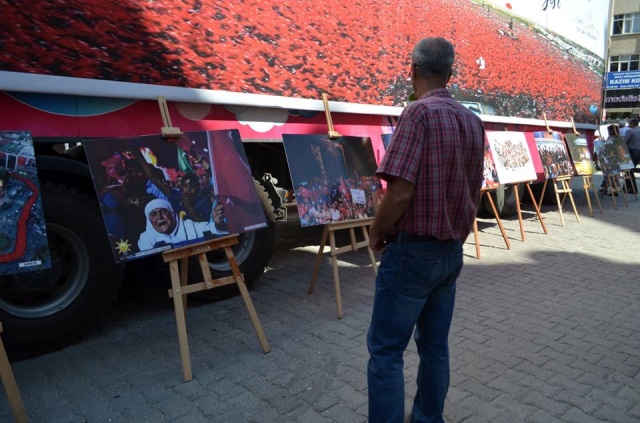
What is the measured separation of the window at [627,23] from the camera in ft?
111

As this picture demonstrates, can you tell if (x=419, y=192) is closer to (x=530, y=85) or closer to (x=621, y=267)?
(x=621, y=267)

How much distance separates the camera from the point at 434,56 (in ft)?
6.49

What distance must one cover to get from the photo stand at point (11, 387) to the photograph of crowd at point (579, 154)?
839 centimetres

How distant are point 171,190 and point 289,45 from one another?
1884 millimetres

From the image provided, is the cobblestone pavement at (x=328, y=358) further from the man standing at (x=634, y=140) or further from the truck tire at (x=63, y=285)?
the man standing at (x=634, y=140)

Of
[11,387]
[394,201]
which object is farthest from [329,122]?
[11,387]

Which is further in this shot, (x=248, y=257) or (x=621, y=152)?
(x=621, y=152)

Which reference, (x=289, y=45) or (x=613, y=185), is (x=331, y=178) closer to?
(x=289, y=45)

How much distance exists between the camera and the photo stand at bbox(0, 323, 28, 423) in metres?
2.28

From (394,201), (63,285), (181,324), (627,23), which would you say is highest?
(627,23)

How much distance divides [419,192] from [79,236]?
236 cm

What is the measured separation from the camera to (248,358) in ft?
10.3

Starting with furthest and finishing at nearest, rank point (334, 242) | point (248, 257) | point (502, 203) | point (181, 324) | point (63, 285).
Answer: point (502, 203) < point (248, 257) < point (334, 242) < point (63, 285) < point (181, 324)

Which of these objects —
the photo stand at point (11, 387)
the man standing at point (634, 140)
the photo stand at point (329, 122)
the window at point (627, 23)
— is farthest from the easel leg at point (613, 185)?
the window at point (627, 23)
